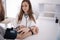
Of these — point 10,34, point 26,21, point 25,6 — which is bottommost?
point 10,34

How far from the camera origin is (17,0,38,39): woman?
1.41 metres

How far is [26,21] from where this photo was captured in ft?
4.68

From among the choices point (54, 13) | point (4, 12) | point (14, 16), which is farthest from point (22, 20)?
point (54, 13)

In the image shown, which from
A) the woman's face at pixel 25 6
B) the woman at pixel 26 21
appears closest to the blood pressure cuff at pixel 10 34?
the woman at pixel 26 21

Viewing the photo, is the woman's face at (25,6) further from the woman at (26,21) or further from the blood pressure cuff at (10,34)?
the blood pressure cuff at (10,34)

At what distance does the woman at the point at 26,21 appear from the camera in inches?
55.6

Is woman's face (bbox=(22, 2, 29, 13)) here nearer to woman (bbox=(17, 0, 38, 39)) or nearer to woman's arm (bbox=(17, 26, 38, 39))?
woman (bbox=(17, 0, 38, 39))

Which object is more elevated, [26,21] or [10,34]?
[26,21]

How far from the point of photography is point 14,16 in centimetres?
143

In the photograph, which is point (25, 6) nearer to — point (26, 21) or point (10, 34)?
point (26, 21)

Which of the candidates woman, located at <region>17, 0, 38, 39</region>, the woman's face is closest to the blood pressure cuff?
woman, located at <region>17, 0, 38, 39</region>

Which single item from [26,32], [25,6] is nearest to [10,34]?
[26,32]

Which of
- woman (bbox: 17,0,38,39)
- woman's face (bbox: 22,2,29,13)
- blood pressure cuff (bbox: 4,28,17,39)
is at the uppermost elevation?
woman's face (bbox: 22,2,29,13)

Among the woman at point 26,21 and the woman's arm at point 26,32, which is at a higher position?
the woman at point 26,21
